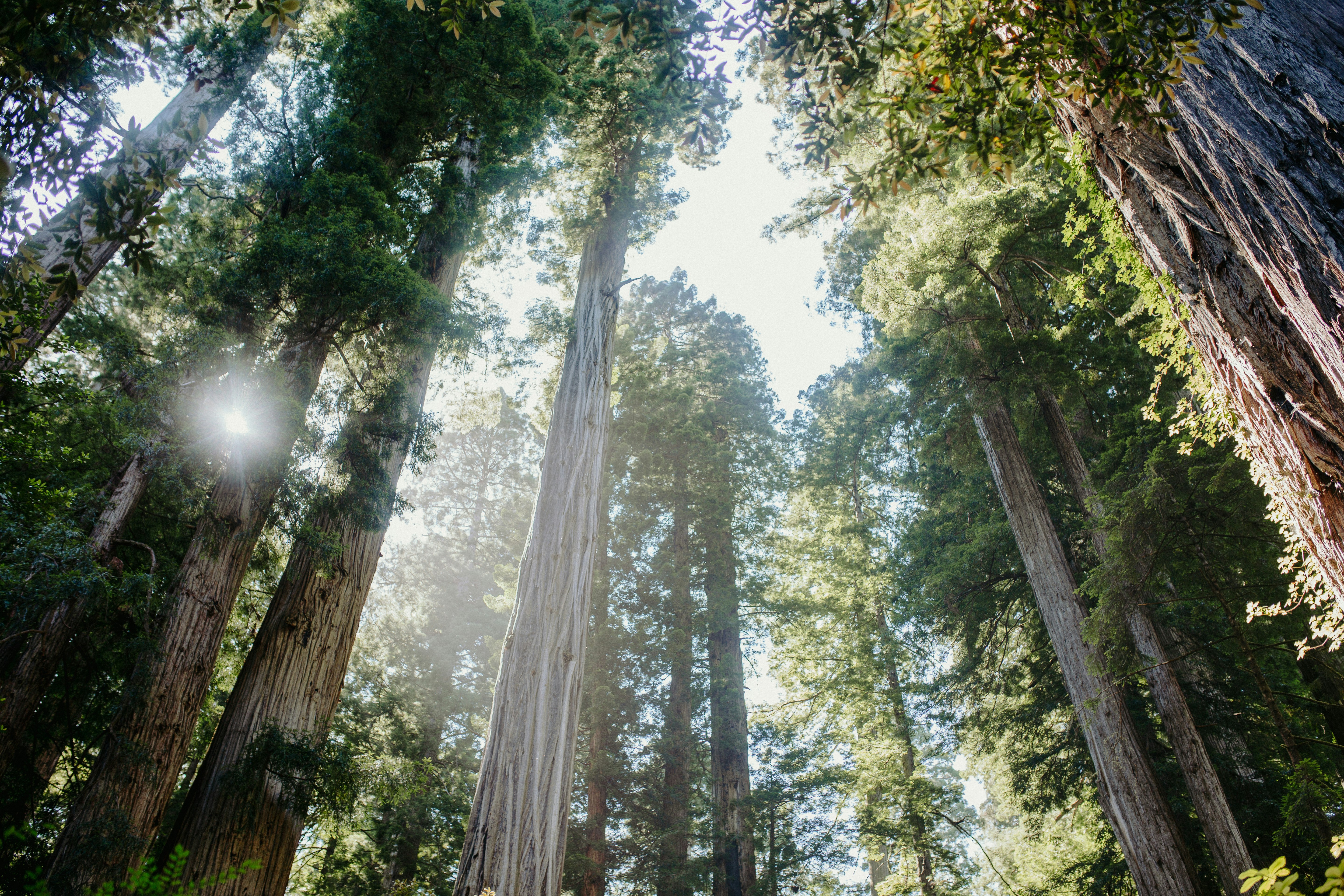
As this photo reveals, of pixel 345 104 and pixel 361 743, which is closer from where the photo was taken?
pixel 345 104

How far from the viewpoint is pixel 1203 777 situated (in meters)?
6.22

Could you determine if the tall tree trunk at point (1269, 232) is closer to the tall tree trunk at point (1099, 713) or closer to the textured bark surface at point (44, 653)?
the tall tree trunk at point (1099, 713)

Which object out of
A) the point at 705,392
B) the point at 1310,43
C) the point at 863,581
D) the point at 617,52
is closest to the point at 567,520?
the point at 1310,43

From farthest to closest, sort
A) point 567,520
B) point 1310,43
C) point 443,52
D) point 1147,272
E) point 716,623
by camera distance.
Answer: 1. point 716,623
2. point 443,52
3. point 567,520
4. point 1147,272
5. point 1310,43

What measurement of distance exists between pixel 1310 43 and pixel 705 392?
43.3 feet

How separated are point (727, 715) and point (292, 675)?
26.8ft

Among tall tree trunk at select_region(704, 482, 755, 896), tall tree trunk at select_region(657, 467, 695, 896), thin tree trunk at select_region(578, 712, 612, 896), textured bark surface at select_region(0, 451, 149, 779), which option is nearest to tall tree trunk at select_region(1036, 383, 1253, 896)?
tall tree trunk at select_region(704, 482, 755, 896)

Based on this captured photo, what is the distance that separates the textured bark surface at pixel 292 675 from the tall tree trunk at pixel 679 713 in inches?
258

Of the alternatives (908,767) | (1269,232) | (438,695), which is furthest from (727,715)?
(1269,232)

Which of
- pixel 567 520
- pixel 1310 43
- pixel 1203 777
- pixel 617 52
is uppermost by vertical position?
pixel 617 52

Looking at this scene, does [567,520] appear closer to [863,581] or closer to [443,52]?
[443,52]

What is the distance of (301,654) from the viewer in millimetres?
4566

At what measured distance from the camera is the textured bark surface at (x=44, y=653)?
5305mm

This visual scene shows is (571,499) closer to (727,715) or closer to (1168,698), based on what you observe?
(1168,698)
